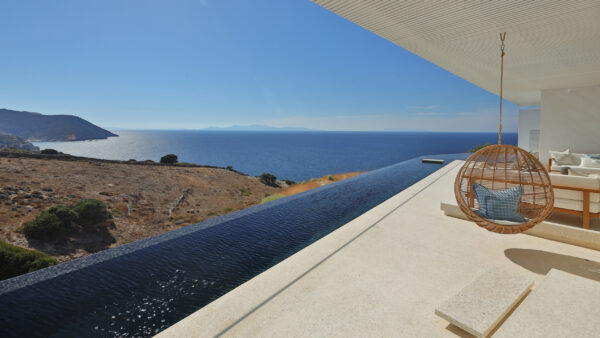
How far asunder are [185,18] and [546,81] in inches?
742

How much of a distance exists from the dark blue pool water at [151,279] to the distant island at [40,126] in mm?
36603

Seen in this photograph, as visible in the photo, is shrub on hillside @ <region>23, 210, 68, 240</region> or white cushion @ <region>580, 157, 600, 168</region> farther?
shrub on hillside @ <region>23, 210, 68, 240</region>

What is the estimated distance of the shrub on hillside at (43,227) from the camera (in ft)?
22.8

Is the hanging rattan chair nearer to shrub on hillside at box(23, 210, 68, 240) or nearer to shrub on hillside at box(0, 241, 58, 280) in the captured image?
shrub on hillside at box(0, 241, 58, 280)

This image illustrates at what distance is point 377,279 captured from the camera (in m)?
2.23

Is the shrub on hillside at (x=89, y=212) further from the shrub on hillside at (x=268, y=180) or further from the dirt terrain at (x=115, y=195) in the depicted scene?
the shrub on hillside at (x=268, y=180)

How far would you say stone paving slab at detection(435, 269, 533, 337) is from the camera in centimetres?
161

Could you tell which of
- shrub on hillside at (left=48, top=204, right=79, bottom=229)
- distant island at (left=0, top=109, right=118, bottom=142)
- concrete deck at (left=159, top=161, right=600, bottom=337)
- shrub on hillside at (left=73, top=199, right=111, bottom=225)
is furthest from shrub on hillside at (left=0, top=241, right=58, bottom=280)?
distant island at (left=0, top=109, right=118, bottom=142)

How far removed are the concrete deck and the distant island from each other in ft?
128

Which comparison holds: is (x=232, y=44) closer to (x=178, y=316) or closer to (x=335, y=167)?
(x=335, y=167)

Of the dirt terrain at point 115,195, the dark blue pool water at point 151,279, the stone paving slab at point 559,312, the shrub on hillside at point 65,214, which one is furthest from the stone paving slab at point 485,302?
the shrub on hillside at point 65,214

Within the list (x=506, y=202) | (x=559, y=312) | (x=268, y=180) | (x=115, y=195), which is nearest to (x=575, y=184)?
(x=506, y=202)

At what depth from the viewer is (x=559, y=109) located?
8234mm

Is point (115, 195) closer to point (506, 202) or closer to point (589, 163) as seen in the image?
point (506, 202)
